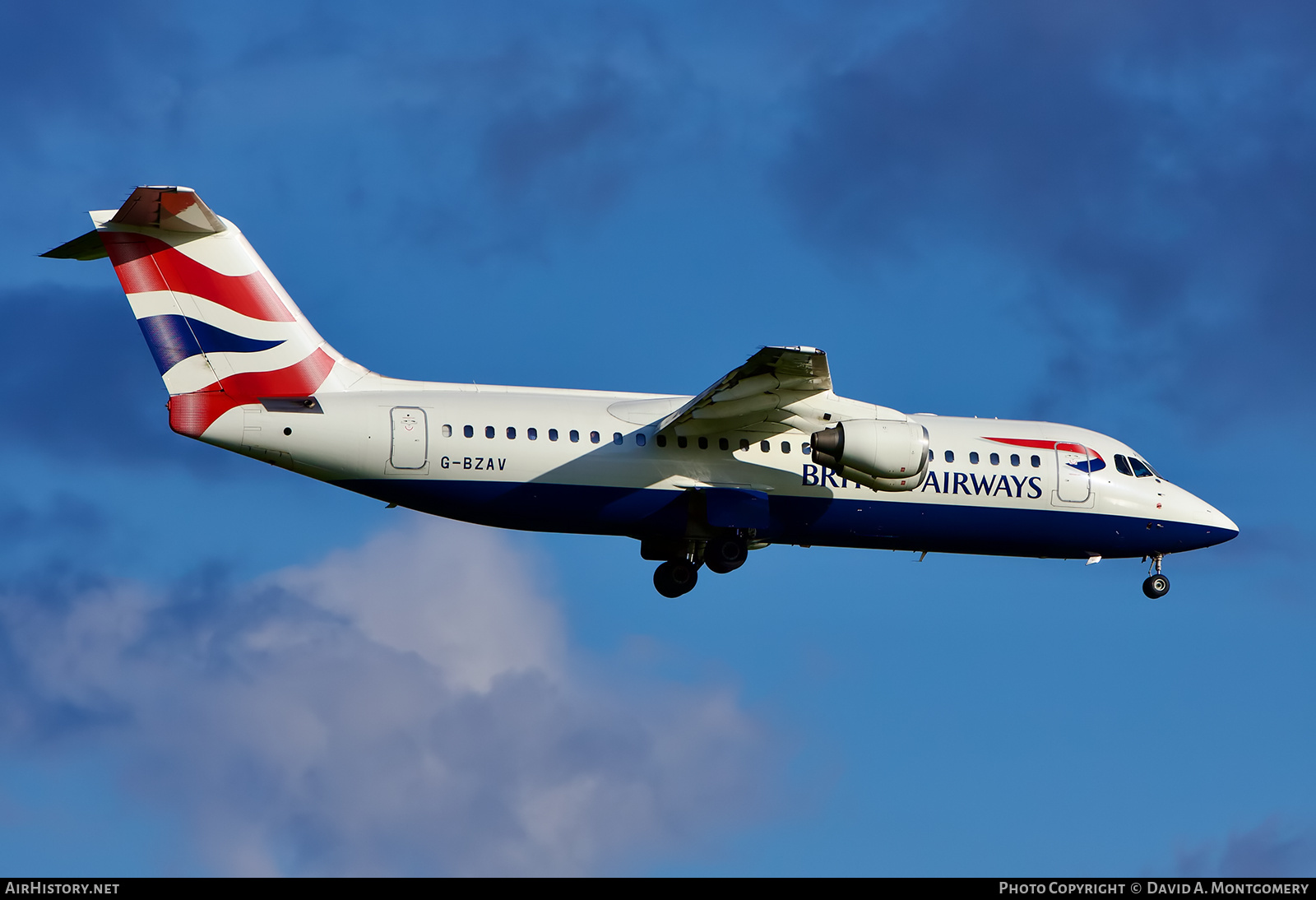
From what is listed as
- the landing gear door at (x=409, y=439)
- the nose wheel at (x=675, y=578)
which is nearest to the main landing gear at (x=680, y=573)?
the nose wheel at (x=675, y=578)

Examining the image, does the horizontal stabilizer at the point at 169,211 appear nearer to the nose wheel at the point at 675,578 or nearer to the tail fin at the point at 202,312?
the tail fin at the point at 202,312

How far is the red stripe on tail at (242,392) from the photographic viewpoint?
26.7m

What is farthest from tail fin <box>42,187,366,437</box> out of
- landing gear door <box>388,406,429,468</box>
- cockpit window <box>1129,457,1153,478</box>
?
cockpit window <box>1129,457,1153,478</box>

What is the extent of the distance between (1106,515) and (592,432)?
9895 millimetres

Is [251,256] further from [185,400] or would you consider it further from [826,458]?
[826,458]

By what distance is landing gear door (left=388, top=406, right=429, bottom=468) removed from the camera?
27344 mm

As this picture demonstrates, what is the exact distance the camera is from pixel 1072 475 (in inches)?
1225

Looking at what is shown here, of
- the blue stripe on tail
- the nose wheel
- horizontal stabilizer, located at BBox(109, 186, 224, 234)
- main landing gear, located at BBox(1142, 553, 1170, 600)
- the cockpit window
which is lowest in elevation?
the nose wheel

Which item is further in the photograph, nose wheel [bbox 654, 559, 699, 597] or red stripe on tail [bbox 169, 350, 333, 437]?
nose wheel [bbox 654, 559, 699, 597]

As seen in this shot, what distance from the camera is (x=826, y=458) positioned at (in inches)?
1103

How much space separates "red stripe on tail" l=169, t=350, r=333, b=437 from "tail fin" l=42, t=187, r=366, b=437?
0.01 meters

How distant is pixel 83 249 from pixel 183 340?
6.94 feet

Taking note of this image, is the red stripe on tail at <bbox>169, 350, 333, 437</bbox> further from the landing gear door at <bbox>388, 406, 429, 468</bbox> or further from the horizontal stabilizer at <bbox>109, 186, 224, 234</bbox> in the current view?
the horizontal stabilizer at <bbox>109, 186, 224, 234</bbox>
